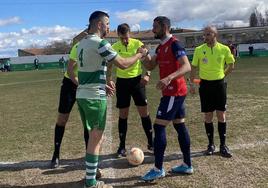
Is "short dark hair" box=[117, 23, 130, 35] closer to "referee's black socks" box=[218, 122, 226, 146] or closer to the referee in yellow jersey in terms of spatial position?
the referee in yellow jersey

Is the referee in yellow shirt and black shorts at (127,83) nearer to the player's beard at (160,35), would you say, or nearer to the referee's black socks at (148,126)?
the referee's black socks at (148,126)

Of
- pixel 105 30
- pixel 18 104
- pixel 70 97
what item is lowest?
pixel 18 104

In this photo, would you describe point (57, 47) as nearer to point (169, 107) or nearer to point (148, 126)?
point (148, 126)

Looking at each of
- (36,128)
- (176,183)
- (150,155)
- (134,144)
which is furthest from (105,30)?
(36,128)

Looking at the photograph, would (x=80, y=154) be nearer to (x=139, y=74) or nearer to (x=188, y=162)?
(x=139, y=74)

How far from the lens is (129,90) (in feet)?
25.1

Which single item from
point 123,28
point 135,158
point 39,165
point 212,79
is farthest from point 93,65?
point 212,79

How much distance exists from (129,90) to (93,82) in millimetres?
2118

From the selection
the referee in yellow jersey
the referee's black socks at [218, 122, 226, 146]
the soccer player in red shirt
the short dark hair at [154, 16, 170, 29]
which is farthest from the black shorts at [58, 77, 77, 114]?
the referee's black socks at [218, 122, 226, 146]

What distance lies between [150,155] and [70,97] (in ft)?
5.69

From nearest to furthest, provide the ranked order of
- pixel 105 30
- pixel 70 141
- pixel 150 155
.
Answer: pixel 105 30
pixel 150 155
pixel 70 141

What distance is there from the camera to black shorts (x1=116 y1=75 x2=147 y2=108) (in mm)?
7605

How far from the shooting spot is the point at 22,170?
272 inches

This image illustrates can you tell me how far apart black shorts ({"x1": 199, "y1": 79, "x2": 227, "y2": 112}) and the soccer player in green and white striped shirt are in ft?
7.73
